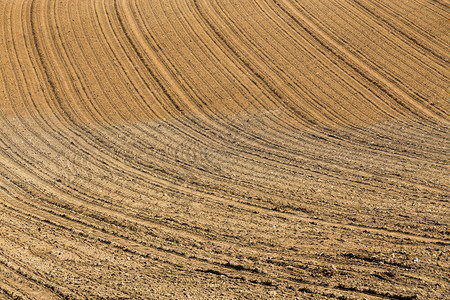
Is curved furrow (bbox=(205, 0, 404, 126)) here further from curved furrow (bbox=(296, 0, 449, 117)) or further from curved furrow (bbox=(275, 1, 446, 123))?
curved furrow (bbox=(296, 0, 449, 117))

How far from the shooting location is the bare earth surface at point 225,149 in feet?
29.2

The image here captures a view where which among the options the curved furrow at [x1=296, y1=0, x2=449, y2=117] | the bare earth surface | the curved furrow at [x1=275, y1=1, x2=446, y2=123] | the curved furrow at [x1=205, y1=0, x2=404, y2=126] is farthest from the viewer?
the curved furrow at [x1=296, y1=0, x2=449, y2=117]

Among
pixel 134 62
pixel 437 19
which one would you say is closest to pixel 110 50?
pixel 134 62

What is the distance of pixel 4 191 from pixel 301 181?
648cm

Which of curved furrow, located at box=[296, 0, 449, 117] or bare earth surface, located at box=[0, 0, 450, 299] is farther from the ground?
curved furrow, located at box=[296, 0, 449, 117]

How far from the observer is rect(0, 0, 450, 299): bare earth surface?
8914 mm

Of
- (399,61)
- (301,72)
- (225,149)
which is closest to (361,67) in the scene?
(399,61)

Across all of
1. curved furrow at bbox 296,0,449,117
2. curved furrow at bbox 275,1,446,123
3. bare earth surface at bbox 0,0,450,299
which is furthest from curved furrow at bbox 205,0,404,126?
curved furrow at bbox 296,0,449,117

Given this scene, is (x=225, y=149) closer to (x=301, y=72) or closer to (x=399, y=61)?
(x=301, y=72)

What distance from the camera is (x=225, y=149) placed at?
14.6 metres

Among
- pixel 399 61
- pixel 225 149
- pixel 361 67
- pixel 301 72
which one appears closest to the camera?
pixel 225 149

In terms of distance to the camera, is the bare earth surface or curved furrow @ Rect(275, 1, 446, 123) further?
curved furrow @ Rect(275, 1, 446, 123)

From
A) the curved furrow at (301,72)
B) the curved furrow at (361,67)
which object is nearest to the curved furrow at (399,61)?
the curved furrow at (361,67)

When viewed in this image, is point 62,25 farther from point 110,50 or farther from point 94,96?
point 94,96
